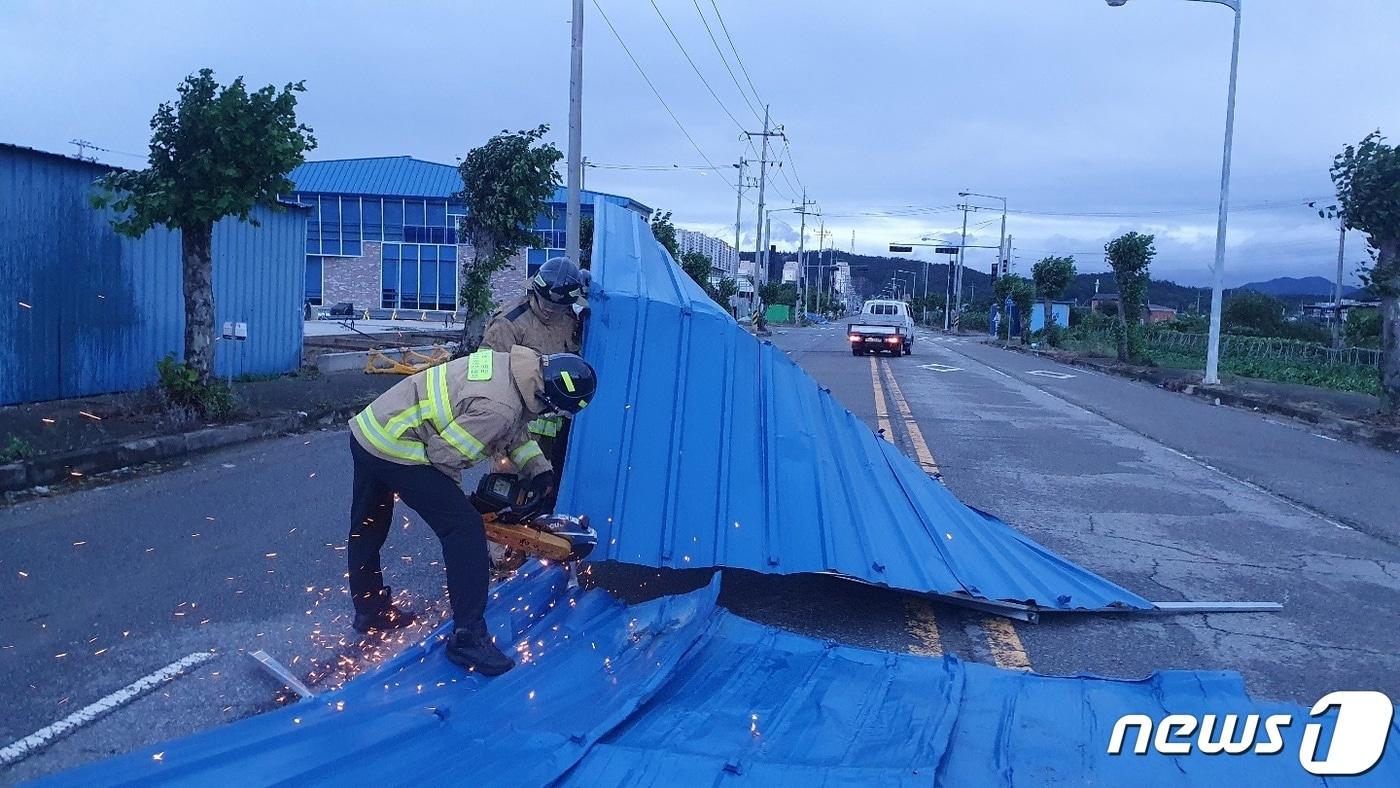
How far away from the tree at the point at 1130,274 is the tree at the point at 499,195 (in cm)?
2098

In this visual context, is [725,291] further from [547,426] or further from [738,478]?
[738,478]

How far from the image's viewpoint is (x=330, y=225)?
4628cm

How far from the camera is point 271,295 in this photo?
16.8m

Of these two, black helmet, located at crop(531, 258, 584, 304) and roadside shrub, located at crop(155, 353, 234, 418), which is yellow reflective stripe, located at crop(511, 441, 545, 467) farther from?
roadside shrub, located at crop(155, 353, 234, 418)

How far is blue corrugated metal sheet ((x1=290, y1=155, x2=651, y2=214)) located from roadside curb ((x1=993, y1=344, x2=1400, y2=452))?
23.2 metres

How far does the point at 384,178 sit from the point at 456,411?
1818 inches

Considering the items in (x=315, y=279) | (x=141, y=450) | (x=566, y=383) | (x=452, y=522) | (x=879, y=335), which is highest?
(x=315, y=279)

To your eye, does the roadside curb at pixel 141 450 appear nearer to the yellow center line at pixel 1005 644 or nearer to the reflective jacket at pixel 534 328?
the reflective jacket at pixel 534 328

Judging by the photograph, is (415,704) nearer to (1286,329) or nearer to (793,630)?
(793,630)

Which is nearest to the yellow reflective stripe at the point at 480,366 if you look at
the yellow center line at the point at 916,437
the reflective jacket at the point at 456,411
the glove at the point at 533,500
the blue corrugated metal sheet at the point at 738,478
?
the reflective jacket at the point at 456,411

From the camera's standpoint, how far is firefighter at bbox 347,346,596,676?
418 cm

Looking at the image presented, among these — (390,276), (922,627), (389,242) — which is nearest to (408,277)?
(390,276)

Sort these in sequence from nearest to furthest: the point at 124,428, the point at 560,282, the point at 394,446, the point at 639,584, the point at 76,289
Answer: the point at 394,446, the point at 560,282, the point at 639,584, the point at 124,428, the point at 76,289

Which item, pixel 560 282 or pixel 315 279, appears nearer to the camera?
pixel 560 282
